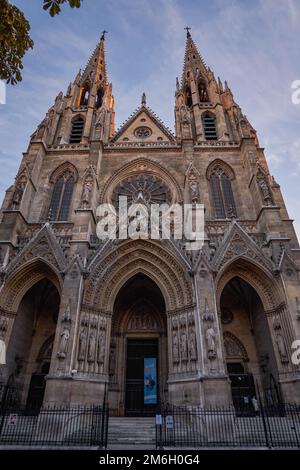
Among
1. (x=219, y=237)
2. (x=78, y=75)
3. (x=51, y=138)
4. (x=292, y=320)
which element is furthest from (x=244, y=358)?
(x=78, y=75)

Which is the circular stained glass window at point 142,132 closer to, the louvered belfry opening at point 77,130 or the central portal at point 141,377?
the louvered belfry opening at point 77,130

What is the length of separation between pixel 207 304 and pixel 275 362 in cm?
375

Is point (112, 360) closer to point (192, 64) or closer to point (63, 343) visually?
point (63, 343)

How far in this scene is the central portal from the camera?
12.9m

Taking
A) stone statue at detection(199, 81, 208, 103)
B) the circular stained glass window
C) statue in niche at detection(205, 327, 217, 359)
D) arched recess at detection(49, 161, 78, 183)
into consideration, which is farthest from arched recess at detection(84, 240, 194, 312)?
stone statue at detection(199, 81, 208, 103)

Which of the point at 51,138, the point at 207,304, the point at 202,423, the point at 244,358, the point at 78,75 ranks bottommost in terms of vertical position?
the point at 202,423

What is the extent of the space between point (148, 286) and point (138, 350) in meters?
3.22

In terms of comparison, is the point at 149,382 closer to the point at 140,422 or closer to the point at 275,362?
the point at 140,422

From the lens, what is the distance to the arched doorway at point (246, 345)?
12.7 metres

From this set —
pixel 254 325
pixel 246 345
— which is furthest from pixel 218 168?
pixel 246 345

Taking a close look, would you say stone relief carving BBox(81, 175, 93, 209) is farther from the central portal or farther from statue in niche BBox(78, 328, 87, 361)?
the central portal

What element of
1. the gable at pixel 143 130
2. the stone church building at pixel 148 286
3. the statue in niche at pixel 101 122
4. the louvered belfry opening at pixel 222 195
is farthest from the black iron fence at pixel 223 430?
the gable at pixel 143 130

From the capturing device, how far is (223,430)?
893 centimetres
